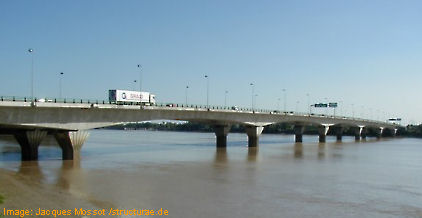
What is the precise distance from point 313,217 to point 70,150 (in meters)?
32.1

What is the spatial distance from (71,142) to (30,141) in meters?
4.12

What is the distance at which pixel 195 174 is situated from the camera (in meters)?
37.2

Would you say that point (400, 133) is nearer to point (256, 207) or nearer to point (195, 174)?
point (195, 174)

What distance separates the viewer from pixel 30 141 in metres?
44.9

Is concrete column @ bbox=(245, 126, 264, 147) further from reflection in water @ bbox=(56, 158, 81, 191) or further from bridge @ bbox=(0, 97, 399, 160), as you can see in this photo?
reflection in water @ bbox=(56, 158, 81, 191)

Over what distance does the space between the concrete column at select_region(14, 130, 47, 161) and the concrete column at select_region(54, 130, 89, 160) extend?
2034 mm

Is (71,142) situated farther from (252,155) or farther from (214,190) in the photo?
(252,155)

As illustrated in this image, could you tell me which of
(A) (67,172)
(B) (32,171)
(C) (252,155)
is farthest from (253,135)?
(B) (32,171)

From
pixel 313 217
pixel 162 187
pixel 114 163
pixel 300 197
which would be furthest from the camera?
pixel 114 163

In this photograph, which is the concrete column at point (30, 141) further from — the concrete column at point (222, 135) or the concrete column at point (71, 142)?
the concrete column at point (222, 135)

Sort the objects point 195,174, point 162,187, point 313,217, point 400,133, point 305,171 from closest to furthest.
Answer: point 313,217 < point 162,187 < point 195,174 < point 305,171 < point 400,133

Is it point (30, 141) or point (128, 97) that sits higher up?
point (128, 97)

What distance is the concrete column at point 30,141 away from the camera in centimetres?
4478

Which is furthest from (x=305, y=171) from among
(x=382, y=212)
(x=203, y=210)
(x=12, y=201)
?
(x=12, y=201)
